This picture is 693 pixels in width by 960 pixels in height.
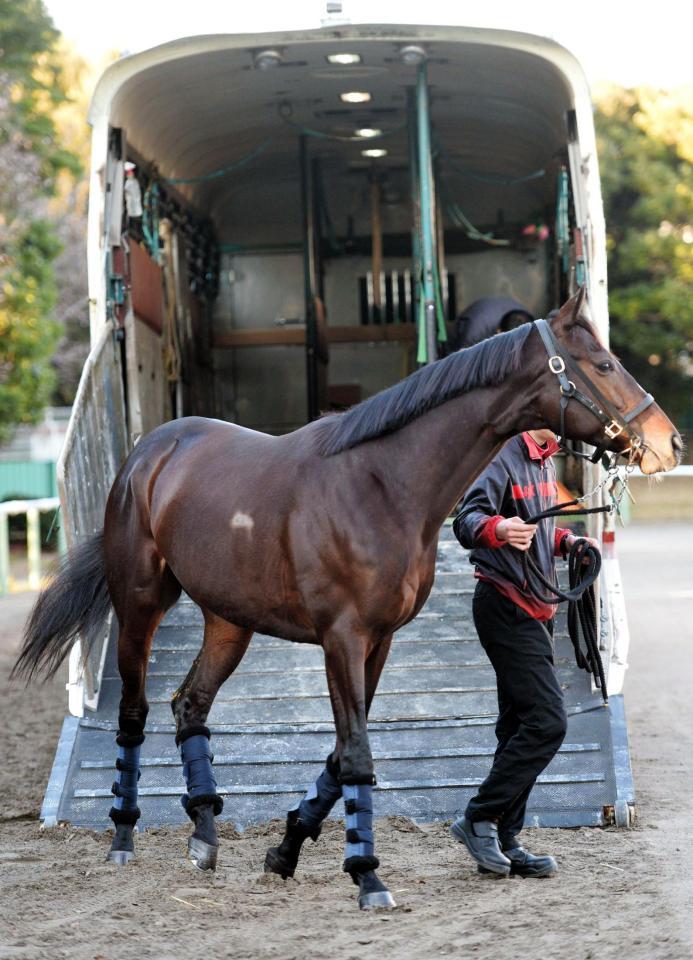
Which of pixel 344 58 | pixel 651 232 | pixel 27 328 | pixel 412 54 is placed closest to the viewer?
pixel 412 54

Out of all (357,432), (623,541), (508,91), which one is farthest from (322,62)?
(623,541)

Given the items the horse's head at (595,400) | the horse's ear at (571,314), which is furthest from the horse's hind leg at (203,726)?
the horse's ear at (571,314)

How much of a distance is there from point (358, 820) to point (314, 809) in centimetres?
35

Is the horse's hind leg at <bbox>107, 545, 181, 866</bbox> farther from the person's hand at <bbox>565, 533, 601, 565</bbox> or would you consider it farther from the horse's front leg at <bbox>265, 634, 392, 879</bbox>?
the person's hand at <bbox>565, 533, 601, 565</bbox>

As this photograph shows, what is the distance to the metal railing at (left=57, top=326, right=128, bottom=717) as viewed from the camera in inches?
227

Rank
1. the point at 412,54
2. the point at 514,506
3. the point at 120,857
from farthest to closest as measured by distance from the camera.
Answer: the point at 412,54, the point at 120,857, the point at 514,506

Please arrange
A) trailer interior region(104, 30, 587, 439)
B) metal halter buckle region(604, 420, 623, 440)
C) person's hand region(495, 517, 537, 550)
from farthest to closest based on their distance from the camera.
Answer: trailer interior region(104, 30, 587, 439) < person's hand region(495, 517, 537, 550) < metal halter buckle region(604, 420, 623, 440)

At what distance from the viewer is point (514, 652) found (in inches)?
172

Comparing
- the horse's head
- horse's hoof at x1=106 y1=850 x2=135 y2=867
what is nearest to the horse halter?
the horse's head

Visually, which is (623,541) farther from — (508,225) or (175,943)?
(175,943)

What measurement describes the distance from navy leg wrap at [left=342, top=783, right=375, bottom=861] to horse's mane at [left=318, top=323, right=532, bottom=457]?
3.73ft

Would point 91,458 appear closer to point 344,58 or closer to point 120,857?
point 120,857

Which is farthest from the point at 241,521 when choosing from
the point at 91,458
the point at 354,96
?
the point at 354,96

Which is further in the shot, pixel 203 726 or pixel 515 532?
pixel 203 726
